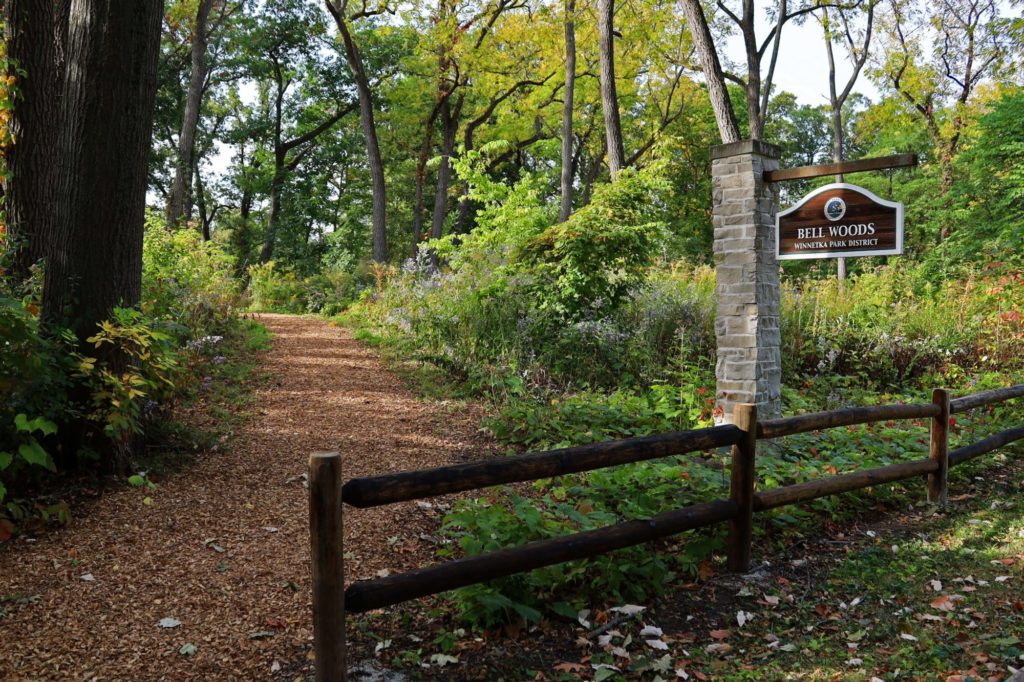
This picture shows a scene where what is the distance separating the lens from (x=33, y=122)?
20.2ft

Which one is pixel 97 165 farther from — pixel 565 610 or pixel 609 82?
pixel 609 82

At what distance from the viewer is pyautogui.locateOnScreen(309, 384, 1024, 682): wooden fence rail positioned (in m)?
2.80

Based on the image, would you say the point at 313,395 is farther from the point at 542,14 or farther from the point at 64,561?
the point at 542,14

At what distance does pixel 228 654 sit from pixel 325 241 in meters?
27.1

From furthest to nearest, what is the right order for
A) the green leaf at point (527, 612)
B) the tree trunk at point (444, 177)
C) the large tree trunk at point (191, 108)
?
1. the tree trunk at point (444, 177)
2. the large tree trunk at point (191, 108)
3. the green leaf at point (527, 612)

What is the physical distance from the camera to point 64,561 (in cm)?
408

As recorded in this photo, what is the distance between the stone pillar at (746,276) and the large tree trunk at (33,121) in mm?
5998

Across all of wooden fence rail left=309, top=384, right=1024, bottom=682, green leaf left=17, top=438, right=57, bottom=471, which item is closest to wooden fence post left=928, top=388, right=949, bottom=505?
wooden fence rail left=309, top=384, right=1024, bottom=682

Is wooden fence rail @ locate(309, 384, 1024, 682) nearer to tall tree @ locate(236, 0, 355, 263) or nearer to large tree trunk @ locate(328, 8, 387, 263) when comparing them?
large tree trunk @ locate(328, 8, 387, 263)

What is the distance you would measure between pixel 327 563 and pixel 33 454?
8.76 feet

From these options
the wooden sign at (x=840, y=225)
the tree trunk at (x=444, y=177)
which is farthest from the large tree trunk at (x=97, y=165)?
the tree trunk at (x=444, y=177)

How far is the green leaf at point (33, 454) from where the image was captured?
427 centimetres

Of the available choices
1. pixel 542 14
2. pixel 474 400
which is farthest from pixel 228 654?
pixel 542 14

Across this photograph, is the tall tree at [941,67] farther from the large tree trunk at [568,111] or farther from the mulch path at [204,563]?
the mulch path at [204,563]
